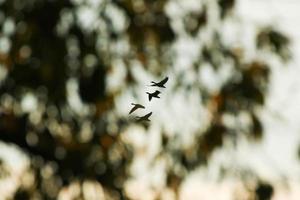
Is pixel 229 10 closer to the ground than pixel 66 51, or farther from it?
farther from it

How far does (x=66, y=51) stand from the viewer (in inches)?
173

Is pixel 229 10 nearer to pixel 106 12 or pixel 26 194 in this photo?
pixel 106 12

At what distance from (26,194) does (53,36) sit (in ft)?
3.44

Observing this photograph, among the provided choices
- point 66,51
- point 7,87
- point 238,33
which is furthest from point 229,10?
point 7,87

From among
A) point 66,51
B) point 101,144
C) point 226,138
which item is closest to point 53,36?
point 66,51

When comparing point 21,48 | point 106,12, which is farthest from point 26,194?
point 106,12

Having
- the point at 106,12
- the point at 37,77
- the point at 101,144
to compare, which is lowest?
the point at 101,144

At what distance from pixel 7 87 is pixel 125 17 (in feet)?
2.97

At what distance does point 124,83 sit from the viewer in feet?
15.3

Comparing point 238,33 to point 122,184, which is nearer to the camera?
point 122,184

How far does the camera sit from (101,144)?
4.53m

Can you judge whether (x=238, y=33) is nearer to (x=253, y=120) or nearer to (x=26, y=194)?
(x=253, y=120)

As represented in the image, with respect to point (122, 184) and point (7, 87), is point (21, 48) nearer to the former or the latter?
point (7, 87)

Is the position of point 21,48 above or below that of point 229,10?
below
